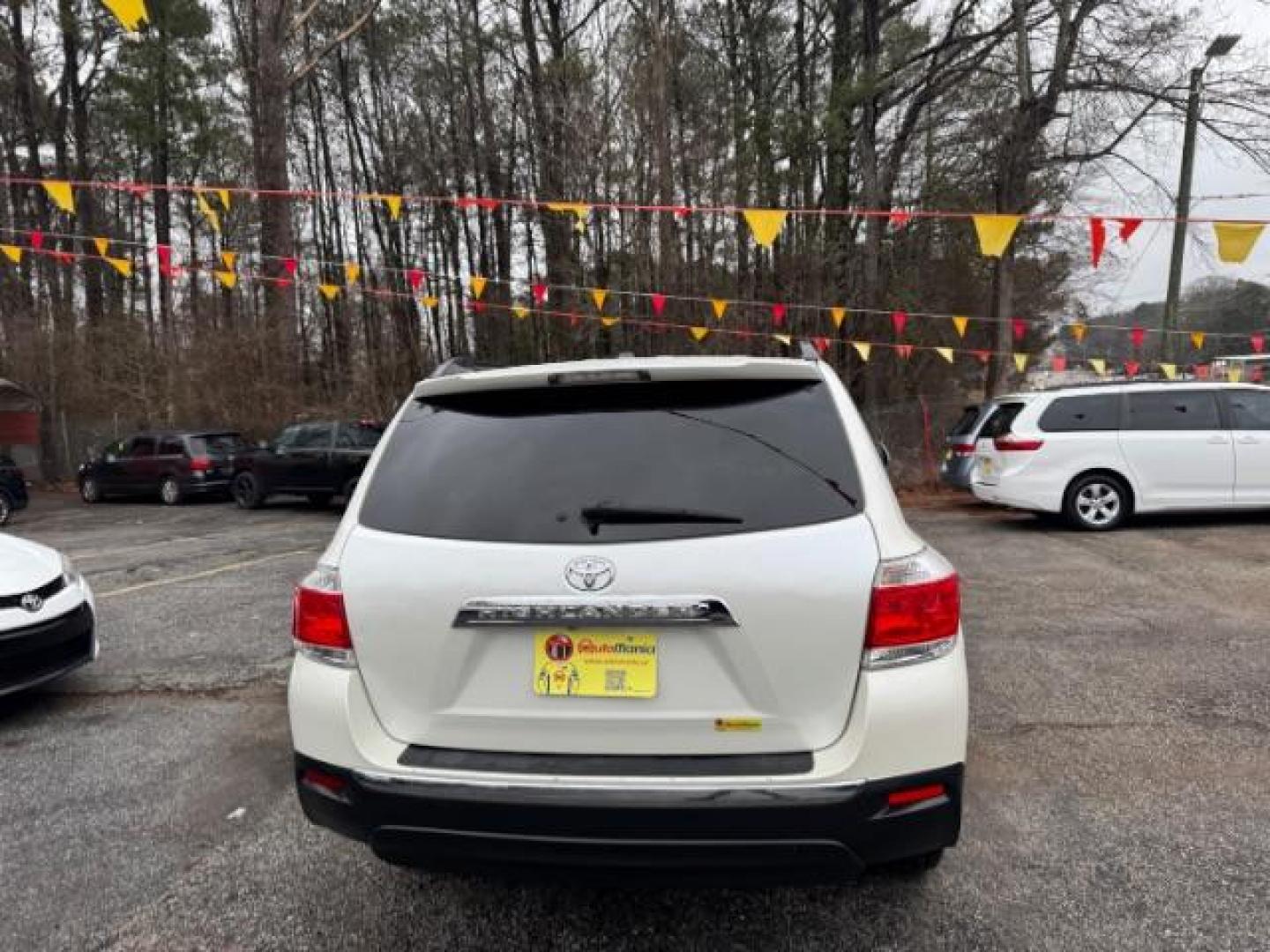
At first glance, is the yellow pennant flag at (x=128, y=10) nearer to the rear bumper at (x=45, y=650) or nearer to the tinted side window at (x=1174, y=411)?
the rear bumper at (x=45, y=650)

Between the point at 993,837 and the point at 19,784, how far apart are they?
153 inches

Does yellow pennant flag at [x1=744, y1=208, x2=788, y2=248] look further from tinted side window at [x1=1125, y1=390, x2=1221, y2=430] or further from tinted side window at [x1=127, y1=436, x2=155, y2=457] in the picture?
tinted side window at [x1=127, y1=436, x2=155, y2=457]

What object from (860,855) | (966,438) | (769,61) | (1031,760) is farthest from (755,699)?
(769,61)

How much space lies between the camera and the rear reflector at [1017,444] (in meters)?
9.18

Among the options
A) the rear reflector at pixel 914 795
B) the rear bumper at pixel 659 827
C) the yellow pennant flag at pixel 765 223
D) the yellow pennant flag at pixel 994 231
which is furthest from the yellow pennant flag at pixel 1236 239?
the rear bumper at pixel 659 827

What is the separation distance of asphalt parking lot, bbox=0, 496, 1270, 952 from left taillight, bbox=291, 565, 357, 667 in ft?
2.91

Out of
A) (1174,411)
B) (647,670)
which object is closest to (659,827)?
(647,670)

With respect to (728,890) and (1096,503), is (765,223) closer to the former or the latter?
(1096,503)

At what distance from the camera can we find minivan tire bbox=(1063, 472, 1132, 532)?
9141 millimetres

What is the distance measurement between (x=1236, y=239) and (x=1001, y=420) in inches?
128

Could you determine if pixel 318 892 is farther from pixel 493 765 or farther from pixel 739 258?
pixel 739 258

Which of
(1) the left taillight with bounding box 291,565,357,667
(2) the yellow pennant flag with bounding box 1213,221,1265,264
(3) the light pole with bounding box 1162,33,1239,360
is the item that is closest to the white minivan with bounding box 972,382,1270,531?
(2) the yellow pennant flag with bounding box 1213,221,1265,264

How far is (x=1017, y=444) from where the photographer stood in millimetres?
9273

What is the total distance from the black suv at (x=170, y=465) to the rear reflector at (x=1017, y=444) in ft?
46.7
